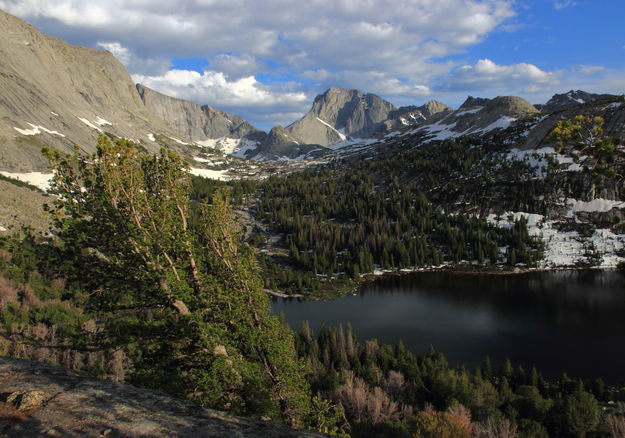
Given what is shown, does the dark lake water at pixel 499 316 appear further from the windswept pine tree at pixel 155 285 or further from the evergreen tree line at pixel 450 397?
the windswept pine tree at pixel 155 285

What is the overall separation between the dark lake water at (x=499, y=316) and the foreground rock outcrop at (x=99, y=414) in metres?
52.5

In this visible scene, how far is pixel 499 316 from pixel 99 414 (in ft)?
248

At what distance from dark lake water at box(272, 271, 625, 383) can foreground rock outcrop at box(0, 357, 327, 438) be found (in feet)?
172

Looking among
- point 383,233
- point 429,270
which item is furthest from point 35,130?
point 429,270

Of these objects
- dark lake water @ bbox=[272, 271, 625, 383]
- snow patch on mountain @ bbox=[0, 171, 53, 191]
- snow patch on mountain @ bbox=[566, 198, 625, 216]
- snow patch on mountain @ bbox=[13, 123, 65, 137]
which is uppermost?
snow patch on mountain @ bbox=[13, 123, 65, 137]

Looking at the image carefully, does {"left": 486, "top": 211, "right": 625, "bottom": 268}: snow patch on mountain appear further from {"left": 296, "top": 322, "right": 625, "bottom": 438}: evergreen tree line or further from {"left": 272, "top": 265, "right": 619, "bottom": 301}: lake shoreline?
{"left": 296, "top": 322, "right": 625, "bottom": 438}: evergreen tree line

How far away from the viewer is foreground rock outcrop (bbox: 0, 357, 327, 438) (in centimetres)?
719

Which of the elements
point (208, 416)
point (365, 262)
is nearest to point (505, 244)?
point (365, 262)

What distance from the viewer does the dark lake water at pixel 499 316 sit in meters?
54.0

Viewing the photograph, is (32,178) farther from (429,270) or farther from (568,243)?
(568,243)

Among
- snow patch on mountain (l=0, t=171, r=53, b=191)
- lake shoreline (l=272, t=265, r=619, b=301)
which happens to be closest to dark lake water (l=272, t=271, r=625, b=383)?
lake shoreline (l=272, t=265, r=619, b=301)

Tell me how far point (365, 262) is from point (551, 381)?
63877mm

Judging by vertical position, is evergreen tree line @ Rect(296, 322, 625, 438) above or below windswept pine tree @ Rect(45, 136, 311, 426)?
below

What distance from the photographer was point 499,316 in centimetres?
6956
